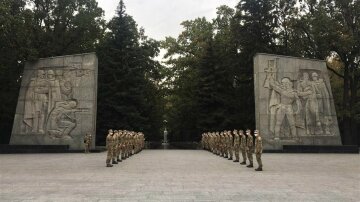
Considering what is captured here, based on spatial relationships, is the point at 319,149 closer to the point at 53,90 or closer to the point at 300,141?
the point at 300,141

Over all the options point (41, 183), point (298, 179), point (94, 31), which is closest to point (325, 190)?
point (298, 179)

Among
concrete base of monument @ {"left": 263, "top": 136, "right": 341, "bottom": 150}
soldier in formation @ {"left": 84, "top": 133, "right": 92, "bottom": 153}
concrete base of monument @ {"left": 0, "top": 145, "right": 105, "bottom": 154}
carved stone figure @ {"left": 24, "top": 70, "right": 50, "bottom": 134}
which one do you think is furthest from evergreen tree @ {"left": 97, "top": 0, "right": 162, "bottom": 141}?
concrete base of monument @ {"left": 263, "top": 136, "right": 341, "bottom": 150}

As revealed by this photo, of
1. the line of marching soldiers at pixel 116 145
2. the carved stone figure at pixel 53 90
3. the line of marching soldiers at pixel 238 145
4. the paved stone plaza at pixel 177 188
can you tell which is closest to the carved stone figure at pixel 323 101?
the line of marching soldiers at pixel 238 145

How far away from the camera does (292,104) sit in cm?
2783

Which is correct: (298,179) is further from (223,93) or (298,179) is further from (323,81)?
(223,93)

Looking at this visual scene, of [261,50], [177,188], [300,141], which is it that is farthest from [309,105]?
[177,188]

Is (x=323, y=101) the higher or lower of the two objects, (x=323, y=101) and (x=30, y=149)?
the higher

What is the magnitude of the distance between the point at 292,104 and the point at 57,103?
583 inches

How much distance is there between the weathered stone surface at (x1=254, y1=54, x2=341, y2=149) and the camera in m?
27.5

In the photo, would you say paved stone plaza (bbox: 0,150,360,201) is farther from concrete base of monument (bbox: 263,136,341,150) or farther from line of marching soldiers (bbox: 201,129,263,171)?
concrete base of monument (bbox: 263,136,341,150)

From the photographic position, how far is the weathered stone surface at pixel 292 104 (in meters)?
27.5

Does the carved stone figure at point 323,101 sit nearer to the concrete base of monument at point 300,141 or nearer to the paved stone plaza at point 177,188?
the concrete base of monument at point 300,141

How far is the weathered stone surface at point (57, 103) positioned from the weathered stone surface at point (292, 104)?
1079 cm

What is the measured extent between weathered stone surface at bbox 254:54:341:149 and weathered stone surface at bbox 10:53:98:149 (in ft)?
35.4
